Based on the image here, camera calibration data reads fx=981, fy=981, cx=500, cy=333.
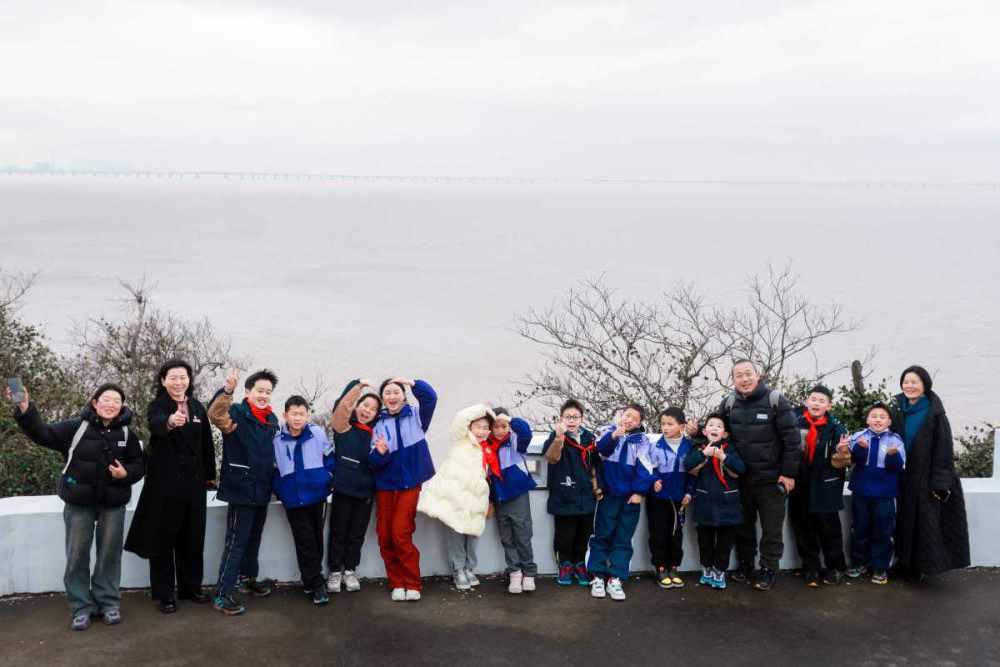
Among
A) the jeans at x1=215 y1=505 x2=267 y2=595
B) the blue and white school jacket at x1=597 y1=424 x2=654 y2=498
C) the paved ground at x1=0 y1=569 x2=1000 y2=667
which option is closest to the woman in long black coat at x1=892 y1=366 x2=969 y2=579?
the paved ground at x1=0 y1=569 x2=1000 y2=667

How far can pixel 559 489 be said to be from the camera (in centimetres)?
614

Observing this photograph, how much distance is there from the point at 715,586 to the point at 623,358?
11.0 meters

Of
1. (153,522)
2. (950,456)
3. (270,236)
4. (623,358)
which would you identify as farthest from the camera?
(270,236)

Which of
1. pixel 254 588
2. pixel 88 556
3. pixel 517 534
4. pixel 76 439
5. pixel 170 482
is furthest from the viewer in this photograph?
pixel 517 534

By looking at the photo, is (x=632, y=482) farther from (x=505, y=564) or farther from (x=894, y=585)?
(x=894, y=585)

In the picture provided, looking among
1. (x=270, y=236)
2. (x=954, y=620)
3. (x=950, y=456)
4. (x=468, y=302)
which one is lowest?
(x=954, y=620)

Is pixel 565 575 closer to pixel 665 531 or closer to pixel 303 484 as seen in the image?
pixel 665 531

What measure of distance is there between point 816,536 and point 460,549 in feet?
7.50

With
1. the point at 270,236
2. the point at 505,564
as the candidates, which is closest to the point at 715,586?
the point at 505,564

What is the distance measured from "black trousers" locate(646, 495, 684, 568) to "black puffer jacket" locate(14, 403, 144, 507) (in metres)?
3.12

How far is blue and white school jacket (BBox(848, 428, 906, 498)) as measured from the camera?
6.12 m

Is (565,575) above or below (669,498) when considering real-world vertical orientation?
below

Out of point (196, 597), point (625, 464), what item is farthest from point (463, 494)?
point (196, 597)

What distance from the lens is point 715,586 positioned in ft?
20.1
